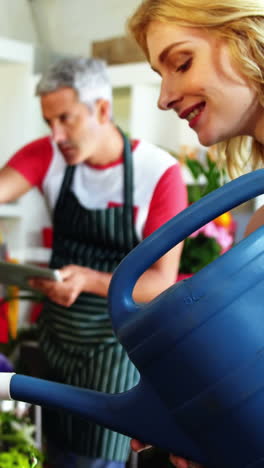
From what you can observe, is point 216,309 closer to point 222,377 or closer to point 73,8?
point 222,377

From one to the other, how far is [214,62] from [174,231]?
0.21m

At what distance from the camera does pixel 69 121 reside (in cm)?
120

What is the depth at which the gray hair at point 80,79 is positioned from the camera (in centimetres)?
118

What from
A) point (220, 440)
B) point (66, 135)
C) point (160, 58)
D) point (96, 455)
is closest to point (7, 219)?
point (66, 135)

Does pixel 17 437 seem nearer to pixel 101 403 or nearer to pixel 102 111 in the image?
pixel 101 403

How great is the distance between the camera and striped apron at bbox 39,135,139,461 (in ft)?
3.64

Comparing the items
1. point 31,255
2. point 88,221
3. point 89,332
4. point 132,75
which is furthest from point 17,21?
point 89,332

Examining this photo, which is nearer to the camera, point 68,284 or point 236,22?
point 236,22

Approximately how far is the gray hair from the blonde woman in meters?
0.63

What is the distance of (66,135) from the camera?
119cm

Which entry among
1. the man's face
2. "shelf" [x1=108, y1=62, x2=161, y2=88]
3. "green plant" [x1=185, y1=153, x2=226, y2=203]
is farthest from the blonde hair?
"shelf" [x1=108, y1=62, x2=161, y2=88]

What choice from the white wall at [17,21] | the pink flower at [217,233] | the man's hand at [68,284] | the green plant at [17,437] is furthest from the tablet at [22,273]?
the white wall at [17,21]

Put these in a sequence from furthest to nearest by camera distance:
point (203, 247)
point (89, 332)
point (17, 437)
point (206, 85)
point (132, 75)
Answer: point (132, 75)
point (203, 247)
point (89, 332)
point (17, 437)
point (206, 85)

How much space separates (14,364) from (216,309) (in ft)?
4.77
